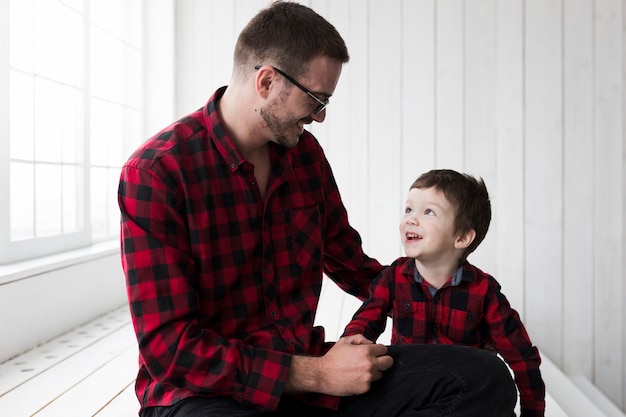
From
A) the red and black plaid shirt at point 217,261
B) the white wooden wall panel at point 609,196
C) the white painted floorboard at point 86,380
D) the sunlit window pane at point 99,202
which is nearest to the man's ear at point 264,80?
the red and black plaid shirt at point 217,261

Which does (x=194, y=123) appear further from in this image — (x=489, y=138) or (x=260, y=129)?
(x=489, y=138)

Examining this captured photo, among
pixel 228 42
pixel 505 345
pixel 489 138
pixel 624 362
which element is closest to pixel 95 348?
pixel 505 345

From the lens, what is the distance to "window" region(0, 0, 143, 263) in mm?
2379

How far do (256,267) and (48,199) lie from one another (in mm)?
1660

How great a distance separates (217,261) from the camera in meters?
1.28

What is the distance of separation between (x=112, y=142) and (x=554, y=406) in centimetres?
257

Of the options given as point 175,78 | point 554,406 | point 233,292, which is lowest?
point 554,406

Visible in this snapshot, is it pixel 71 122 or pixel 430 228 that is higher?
pixel 71 122

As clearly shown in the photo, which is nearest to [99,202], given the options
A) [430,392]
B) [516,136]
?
[516,136]

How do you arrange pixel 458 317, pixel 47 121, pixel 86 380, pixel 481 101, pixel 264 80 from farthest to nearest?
1. pixel 481 101
2. pixel 47 121
3. pixel 86 380
4. pixel 458 317
5. pixel 264 80

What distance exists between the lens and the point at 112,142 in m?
3.41

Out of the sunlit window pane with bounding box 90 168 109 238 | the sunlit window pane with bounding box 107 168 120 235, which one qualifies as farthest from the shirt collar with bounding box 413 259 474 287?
the sunlit window pane with bounding box 107 168 120 235

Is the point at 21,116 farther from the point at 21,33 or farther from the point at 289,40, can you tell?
the point at 289,40

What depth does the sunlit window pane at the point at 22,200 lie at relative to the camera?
2388 millimetres
